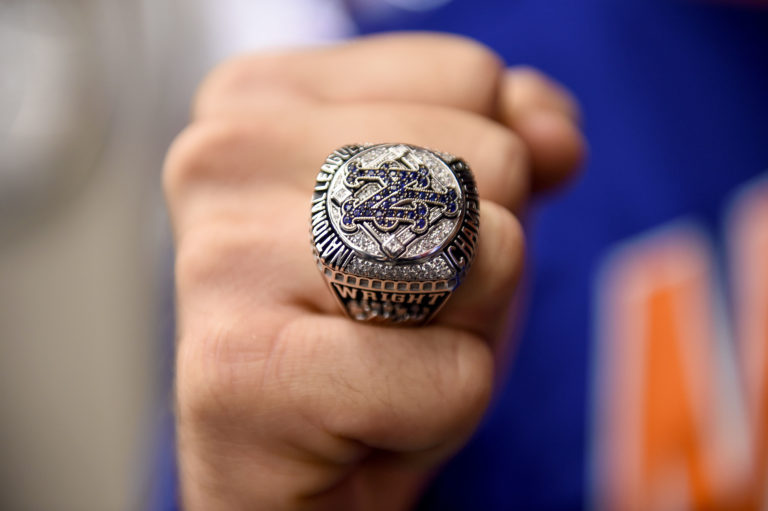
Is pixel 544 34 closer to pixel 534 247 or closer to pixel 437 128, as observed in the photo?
pixel 534 247

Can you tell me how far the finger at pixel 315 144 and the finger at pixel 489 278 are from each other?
0.08 meters

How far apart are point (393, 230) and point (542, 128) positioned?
1.27ft

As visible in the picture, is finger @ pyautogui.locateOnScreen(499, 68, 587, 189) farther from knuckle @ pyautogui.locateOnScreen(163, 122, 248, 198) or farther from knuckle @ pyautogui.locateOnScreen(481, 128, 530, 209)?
knuckle @ pyautogui.locateOnScreen(163, 122, 248, 198)

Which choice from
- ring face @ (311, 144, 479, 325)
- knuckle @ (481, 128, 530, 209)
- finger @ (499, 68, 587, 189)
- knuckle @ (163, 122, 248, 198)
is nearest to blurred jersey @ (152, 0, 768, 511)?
finger @ (499, 68, 587, 189)

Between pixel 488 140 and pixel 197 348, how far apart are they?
1.50 feet

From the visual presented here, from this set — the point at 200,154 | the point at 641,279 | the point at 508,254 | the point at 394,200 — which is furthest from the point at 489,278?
the point at 641,279

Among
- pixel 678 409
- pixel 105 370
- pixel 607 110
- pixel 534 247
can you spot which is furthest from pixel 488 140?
pixel 105 370

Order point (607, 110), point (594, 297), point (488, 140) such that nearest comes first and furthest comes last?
point (488, 140) < point (594, 297) < point (607, 110)

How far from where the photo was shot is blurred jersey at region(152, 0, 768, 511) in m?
1.27

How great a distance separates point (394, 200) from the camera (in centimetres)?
66

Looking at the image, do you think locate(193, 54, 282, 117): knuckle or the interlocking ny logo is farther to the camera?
locate(193, 54, 282, 117): knuckle

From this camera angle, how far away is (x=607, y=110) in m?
1.66

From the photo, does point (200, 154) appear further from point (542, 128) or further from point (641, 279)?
point (641, 279)

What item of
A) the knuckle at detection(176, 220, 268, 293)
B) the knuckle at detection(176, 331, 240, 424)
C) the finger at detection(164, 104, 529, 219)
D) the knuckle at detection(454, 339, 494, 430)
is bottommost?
the knuckle at detection(176, 331, 240, 424)
